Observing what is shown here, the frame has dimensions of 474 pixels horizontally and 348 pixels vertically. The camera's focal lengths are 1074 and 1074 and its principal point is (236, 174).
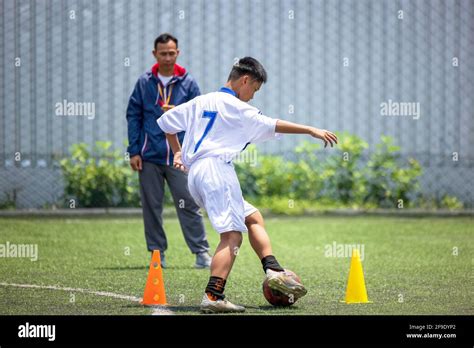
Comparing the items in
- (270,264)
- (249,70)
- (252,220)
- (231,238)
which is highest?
(249,70)

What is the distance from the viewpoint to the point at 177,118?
7.88 m

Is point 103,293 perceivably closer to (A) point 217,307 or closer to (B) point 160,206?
(A) point 217,307

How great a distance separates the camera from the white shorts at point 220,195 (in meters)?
7.62

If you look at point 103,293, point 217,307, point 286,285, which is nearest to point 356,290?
point 286,285

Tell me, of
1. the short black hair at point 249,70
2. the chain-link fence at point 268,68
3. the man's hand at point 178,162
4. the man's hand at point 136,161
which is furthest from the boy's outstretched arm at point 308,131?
the chain-link fence at point 268,68

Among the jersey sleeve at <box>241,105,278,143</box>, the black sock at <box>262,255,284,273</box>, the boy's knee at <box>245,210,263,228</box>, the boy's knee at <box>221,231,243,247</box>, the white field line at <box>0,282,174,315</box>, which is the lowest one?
the white field line at <box>0,282,174,315</box>

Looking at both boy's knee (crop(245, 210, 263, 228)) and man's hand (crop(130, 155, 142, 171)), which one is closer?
boy's knee (crop(245, 210, 263, 228))

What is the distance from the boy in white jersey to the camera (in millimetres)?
7543

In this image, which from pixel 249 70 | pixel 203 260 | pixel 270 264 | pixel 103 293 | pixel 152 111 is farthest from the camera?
pixel 152 111

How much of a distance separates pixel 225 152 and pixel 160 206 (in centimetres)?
296

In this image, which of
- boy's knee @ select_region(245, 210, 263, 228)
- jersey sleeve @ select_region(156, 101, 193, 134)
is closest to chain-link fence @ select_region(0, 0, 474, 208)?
jersey sleeve @ select_region(156, 101, 193, 134)

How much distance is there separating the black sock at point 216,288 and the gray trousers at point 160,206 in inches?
111

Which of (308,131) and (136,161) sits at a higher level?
(308,131)

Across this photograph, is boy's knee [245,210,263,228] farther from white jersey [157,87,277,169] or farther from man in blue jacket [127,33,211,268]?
man in blue jacket [127,33,211,268]
